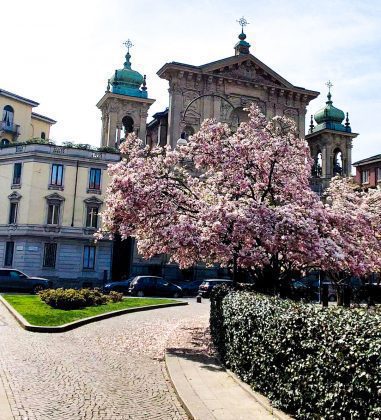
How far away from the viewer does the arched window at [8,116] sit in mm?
55131

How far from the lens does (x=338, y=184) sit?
27.9m

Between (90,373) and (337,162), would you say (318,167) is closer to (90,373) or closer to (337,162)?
(337,162)

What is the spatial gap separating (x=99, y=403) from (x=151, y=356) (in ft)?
14.1

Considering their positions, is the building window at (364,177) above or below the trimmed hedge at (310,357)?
above

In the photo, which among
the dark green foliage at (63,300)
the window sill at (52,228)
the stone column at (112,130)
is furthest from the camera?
the stone column at (112,130)

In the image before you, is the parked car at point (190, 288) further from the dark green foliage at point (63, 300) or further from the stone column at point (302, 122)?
the stone column at point (302, 122)

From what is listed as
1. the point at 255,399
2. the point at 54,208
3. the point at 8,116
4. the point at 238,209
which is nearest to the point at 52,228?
the point at 54,208

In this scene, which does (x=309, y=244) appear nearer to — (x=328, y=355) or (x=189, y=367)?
(x=189, y=367)

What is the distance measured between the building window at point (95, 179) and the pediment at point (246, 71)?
1474 cm

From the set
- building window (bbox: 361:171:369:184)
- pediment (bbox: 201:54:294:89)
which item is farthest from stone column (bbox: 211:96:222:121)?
building window (bbox: 361:171:369:184)

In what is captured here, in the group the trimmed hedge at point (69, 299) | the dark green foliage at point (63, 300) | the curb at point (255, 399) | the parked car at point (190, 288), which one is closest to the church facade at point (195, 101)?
the parked car at point (190, 288)

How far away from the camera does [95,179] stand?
147ft

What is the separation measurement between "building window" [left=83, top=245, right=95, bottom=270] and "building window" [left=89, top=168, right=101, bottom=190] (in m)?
5.62

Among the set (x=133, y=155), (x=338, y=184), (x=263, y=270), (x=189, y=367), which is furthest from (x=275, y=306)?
(x=338, y=184)
